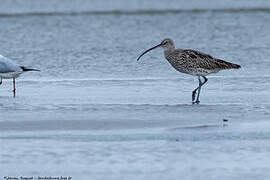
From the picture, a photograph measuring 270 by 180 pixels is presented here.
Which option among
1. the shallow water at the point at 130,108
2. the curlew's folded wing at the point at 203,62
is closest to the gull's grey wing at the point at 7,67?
the shallow water at the point at 130,108

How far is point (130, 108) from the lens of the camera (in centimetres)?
1209

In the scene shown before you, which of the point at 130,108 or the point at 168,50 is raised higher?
the point at 168,50

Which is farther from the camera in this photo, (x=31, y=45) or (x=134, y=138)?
(x=31, y=45)

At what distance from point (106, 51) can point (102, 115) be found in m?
8.14

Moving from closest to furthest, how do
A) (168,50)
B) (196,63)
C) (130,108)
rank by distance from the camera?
(130,108), (196,63), (168,50)

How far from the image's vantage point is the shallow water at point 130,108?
8.80 meters

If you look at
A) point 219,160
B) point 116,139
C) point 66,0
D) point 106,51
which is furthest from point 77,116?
point 66,0

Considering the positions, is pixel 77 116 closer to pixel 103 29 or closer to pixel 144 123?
pixel 144 123

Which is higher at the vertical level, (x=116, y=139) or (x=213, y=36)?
(x=213, y=36)

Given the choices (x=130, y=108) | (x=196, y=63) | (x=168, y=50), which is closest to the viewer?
(x=130, y=108)

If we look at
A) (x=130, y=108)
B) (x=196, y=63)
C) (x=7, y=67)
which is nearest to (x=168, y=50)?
(x=196, y=63)

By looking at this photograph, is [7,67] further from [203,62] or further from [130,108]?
[203,62]

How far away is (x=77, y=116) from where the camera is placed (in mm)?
11516

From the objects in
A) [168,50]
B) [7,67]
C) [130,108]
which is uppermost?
[168,50]
